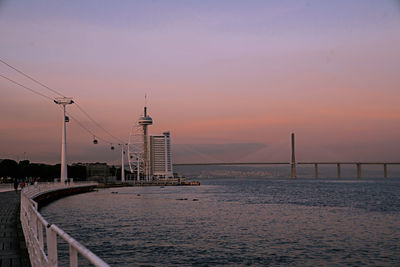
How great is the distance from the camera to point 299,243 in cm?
2230

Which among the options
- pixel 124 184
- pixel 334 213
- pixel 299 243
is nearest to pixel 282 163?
pixel 124 184

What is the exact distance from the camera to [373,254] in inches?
779

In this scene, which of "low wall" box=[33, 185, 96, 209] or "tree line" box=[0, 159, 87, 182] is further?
"tree line" box=[0, 159, 87, 182]

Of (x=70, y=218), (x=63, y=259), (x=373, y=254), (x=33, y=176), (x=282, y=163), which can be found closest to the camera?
(x=63, y=259)

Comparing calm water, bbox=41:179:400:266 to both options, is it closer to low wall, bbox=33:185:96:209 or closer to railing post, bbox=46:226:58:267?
low wall, bbox=33:185:96:209

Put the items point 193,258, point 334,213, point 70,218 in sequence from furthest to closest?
point 334,213 → point 70,218 → point 193,258

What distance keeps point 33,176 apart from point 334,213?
3960 inches

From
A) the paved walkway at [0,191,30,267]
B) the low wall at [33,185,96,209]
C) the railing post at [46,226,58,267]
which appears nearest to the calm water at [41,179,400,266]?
the paved walkway at [0,191,30,267]

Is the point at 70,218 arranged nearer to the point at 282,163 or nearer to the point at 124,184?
the point at 124,184

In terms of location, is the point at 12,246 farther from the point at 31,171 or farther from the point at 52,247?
the point at 31,171

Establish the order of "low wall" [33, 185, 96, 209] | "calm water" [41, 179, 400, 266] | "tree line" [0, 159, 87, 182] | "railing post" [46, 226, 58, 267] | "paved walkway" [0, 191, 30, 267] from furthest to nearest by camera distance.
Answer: "tree line" [0, 159, 87, 182] < "low wall" [33, 185, 96, 209] < "calm water" [41, 179, 400, 266] < "paved walkway" [0, 191, 30, 267] < "railing post" [46, 226, 58, 267]

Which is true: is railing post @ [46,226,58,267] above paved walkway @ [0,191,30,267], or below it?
above

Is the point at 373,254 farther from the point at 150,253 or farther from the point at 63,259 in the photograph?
the point at 63,259

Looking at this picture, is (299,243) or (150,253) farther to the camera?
(299,243)
